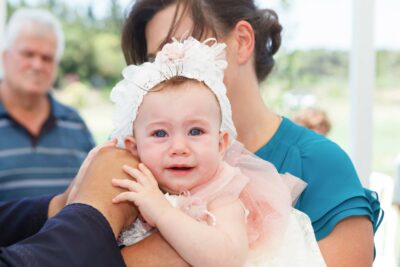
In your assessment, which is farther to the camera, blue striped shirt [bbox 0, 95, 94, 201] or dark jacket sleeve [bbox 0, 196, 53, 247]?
blue striped shirt [bbox 0, 95, 94, 201]

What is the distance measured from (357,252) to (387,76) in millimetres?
2381

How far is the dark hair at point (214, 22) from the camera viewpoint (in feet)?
5.34

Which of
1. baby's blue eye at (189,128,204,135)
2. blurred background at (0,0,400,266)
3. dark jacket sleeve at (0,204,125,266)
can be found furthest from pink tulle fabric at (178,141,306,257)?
blurred background at (0,0,400,266)

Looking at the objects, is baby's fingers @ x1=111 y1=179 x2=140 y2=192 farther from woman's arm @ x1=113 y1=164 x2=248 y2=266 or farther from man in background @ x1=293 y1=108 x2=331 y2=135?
man in background @ x1=293 y1=108 x2=331 y2=135

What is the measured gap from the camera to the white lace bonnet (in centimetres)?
138

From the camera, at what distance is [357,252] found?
4.55 ft

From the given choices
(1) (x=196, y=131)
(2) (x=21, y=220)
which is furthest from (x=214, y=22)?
(2) (x=21, y=220)

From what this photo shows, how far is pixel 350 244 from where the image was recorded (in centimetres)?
139

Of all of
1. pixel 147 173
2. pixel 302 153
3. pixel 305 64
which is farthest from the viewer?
pixel 305 64

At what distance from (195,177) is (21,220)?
59 cm

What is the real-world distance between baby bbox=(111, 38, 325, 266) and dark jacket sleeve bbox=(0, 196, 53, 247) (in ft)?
1.24

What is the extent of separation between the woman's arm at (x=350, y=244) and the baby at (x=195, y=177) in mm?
43

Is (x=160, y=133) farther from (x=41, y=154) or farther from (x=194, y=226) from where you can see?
(x=41, y=154)

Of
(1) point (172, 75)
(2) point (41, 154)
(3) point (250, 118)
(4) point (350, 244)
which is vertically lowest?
(2) point (41, 154)
